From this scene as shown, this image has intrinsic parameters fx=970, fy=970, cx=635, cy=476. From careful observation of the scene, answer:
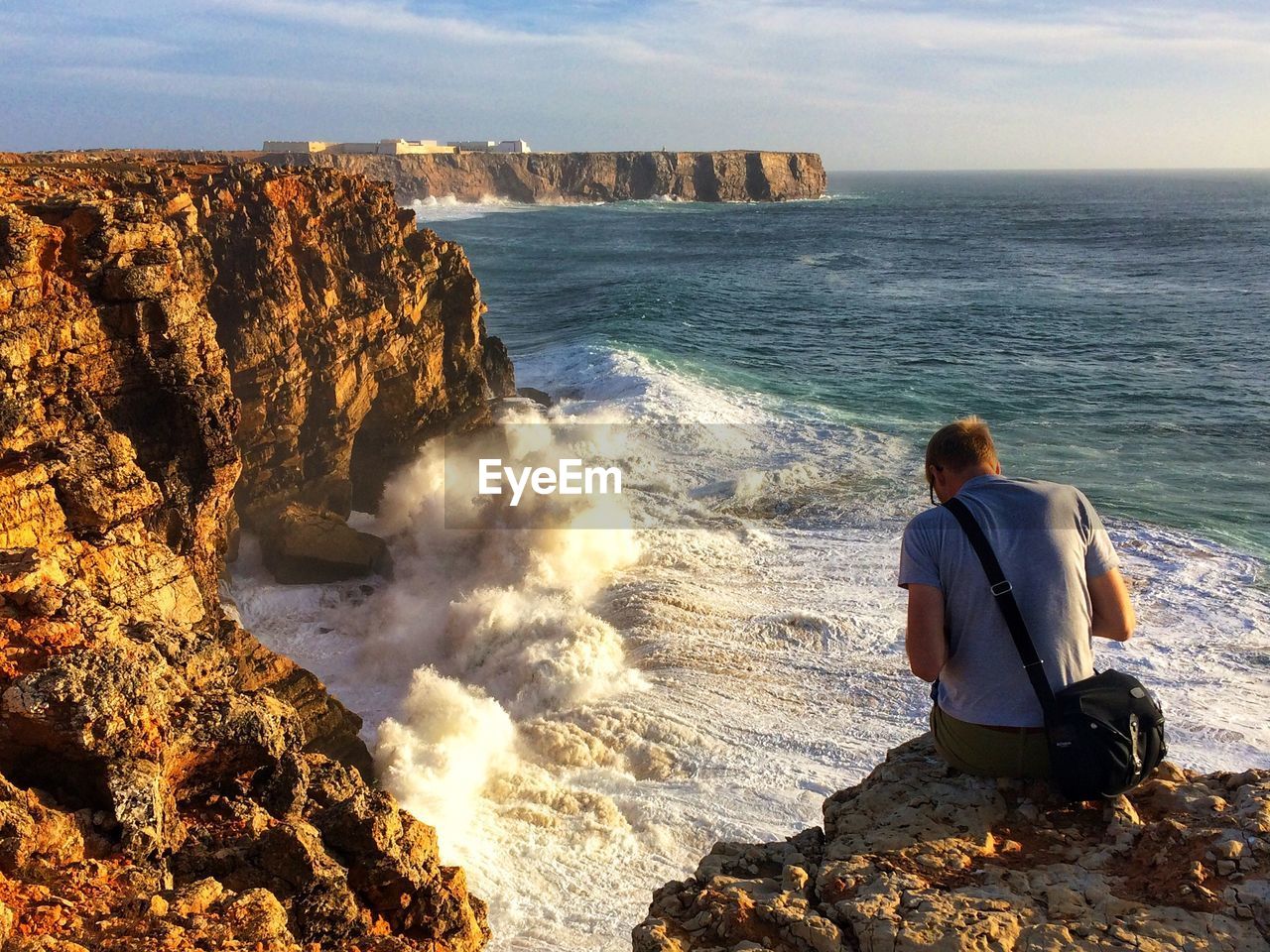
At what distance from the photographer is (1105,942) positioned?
2984 mm

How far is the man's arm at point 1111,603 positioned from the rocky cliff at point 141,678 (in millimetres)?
3200

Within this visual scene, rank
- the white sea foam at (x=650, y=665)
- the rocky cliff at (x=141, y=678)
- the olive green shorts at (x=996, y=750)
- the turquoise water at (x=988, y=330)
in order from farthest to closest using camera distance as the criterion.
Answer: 1. the turquoise water at (x=988, y=330)
2. the white sea foam at (x=650, y=665)
3. the rocky cliff at (x=141, y=678)
4. the olive green shorts at (x=996, y=750)

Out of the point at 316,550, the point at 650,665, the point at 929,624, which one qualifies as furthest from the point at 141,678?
the point at 316,550

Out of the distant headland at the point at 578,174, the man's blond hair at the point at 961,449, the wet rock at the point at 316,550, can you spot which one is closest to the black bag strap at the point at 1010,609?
the man's blond hair at the point at 961,449

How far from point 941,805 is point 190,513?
8477 millimetres

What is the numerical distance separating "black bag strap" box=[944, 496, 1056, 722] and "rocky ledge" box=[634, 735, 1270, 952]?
468mm

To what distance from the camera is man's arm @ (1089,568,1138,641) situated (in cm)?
368

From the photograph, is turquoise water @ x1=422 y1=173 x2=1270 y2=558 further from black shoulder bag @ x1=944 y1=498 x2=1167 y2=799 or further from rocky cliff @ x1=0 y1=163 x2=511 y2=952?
rocky cliff @ x1=0 y1=163 x2=511 y2=952

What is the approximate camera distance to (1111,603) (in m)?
3.69

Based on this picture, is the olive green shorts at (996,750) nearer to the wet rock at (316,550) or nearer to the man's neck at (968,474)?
the man's neck at (968,474)

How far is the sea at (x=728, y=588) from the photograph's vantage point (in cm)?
1043

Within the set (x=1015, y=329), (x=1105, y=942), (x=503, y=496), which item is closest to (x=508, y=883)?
(x=1105, y=942)

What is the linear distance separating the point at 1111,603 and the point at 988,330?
3806 cm

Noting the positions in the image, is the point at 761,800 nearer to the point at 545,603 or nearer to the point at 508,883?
the point at 508,883
